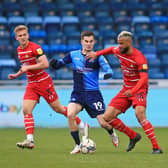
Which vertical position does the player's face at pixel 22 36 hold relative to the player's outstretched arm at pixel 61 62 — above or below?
above

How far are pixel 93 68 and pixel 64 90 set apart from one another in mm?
6516

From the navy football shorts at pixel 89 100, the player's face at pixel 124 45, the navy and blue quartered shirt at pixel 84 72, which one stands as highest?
the player's face at pixel 124 45

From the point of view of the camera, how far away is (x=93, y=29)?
69.7 ft

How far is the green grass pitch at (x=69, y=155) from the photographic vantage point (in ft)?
27.3

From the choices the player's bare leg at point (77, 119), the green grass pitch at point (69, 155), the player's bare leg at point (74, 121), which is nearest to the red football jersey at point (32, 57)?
the player's bare leg at point (77, 119)

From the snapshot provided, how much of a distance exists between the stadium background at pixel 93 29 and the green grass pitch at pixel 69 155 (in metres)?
3.03

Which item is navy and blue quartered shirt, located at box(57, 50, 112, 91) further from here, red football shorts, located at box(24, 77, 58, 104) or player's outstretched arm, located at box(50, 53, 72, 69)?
red football shorts, located at box(24, 77, 58, 104)

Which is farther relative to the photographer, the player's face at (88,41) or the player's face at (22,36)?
the player's face at (22,36)

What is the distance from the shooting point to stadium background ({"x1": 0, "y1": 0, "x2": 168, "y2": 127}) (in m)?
17.0

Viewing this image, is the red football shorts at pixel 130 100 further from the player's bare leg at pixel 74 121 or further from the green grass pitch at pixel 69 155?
the green grass pitch at pixel 69 155

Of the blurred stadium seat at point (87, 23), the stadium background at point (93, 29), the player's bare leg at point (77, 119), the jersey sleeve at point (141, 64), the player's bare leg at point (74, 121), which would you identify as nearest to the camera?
the jersey sleeve at point (141, 64)

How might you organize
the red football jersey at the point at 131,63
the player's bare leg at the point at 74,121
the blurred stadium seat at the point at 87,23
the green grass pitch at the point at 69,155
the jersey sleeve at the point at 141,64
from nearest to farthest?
the green grass pitch at the point at 69,155 → the jersey sleeve at the point at 141,64 → the red football jersey at the point at 131,63 → the player's bare leg at the point at 74,121 → the blurred stadium seat at the point at 87,23

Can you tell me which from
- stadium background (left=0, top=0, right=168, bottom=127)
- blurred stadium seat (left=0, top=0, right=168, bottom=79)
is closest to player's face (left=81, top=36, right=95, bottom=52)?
stadium background (left=0, top=0, right=168, bottom=127)

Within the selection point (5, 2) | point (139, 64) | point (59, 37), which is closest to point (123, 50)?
point (139, 64)
